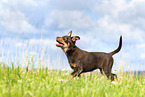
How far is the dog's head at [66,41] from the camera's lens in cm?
575

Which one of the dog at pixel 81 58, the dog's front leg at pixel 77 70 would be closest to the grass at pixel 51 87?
the dog's front leg at pixel 77 70

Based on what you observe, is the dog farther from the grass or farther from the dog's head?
the grass

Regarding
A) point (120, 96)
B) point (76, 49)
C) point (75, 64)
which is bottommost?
point (120, 96)

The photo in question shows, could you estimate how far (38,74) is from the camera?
562 cm

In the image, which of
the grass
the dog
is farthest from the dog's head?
the grass

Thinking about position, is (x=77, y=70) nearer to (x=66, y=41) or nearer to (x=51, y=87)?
(x=66, y=41)

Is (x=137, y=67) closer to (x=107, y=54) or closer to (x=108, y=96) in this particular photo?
(x=107, y=54)

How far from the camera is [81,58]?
19.7 ft

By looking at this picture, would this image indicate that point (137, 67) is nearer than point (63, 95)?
No

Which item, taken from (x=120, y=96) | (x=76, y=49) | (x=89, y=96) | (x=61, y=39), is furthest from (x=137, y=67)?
(x=89, y=96)

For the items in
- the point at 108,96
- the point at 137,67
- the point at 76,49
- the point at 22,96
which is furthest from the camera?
the point at 137,67

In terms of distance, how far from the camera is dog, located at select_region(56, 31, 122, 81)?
5789 mm

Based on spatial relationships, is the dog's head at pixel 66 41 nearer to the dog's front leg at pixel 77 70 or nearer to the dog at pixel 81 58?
the dog at pixel 81 58

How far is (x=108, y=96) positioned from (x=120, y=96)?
277mm
